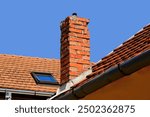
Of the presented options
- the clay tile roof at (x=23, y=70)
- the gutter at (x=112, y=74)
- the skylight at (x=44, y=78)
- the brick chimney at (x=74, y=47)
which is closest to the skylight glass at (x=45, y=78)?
the skylight at (x=44, y=78)

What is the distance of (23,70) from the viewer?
18.7 meters

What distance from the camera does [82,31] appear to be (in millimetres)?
10164

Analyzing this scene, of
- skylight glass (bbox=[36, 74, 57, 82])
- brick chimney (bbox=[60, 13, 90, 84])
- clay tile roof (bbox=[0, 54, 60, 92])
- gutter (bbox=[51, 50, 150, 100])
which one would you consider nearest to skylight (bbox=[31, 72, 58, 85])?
skylight glass (bbox=[36, 74, 57, 82])

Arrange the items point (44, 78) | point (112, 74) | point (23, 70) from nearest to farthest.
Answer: point (112, 74), point (44, 78), point (23, 70)

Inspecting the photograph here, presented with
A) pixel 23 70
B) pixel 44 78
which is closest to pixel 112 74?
pixel 44 78

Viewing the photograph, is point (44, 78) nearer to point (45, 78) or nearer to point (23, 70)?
point (45, 78)

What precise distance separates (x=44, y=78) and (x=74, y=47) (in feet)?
27.5

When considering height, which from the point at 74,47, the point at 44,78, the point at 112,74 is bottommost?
the point at 112,74

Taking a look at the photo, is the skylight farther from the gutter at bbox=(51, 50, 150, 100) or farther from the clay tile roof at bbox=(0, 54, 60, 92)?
the gutter at bbox=(51, 50, 150, 100)

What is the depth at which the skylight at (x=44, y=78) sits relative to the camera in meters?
17.5

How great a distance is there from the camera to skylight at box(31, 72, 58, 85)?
1747cm

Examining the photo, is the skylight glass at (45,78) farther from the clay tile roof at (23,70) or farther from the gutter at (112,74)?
the gutter at (112,74)

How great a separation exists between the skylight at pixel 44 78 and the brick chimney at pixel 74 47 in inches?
285

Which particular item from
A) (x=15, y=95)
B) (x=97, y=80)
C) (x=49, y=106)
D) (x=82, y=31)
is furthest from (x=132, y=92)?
(x=15, y=95)
